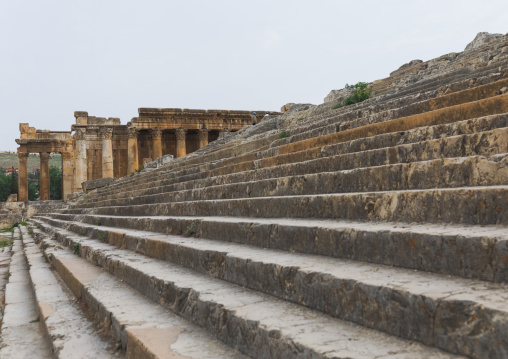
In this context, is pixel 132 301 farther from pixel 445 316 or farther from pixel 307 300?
pixel 445 316

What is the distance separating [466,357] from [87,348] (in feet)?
8.41

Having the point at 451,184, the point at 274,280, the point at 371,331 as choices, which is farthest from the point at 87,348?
the point at 451,184

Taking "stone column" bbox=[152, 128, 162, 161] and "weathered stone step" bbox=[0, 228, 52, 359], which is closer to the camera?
"weathered stone step" bbox=[0, 228, 52, 359]

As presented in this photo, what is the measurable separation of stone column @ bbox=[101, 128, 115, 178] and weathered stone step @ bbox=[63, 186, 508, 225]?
22907mm

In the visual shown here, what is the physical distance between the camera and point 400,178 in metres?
3.27

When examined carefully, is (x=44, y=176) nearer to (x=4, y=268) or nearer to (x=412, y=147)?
(x=4, y=268)

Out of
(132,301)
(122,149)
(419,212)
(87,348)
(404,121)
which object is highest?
(122,149)

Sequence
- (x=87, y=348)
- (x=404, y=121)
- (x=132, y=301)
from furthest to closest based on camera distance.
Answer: (x=404, y=121)
(x=132, y=301)
(x=87, y=348)

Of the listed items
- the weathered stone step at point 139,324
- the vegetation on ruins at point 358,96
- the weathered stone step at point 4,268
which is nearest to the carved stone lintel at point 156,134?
the weathered stone step at point 4,268

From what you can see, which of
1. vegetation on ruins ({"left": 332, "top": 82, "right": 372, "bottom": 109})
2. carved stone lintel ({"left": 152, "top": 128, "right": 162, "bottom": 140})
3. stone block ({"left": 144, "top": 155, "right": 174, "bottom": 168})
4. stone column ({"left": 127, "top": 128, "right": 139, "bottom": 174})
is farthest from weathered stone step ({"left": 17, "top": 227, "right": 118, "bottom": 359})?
carved stone lintel ({"left": 152, "top": 128, "right": 162, "bottom": 140})

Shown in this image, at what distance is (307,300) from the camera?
7.69 ft

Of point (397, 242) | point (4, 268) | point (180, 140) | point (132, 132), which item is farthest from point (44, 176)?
point (397, 242)

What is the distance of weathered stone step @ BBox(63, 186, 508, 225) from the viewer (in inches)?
87.7

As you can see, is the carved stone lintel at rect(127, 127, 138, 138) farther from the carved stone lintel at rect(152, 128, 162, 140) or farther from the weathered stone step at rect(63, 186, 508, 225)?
the weathered stone step at rect(63, 186, 508, 225)
